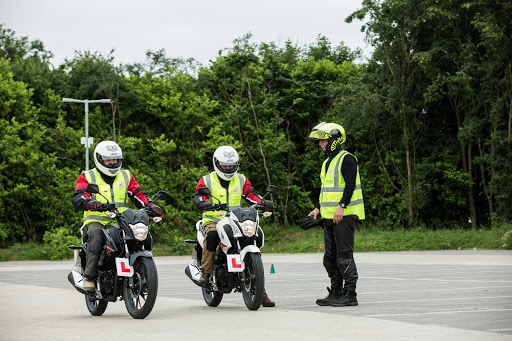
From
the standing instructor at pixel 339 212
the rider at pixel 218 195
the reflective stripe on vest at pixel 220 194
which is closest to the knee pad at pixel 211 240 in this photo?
the rider at pixel 218 195

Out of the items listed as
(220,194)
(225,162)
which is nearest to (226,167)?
(225,162)

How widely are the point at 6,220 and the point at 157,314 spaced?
26.2m

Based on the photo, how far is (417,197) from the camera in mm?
36438

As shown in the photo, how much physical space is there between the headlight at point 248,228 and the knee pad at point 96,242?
166 centimetres

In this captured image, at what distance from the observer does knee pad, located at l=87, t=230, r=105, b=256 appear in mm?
9359

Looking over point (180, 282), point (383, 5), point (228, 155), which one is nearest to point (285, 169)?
point (383, 5)

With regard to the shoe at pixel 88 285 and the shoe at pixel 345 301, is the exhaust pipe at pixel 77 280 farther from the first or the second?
the shoe at pixel 345 301

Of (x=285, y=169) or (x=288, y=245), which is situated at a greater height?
(x=285, y=169)

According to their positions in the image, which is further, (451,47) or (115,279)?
(451,47)

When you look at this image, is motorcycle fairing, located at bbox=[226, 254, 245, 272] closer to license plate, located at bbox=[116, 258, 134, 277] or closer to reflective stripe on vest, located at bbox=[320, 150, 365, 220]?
license plate, located at bbox=[116, 258, 134, 277]

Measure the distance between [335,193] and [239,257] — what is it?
1615mm

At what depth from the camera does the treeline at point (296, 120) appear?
3359 cm

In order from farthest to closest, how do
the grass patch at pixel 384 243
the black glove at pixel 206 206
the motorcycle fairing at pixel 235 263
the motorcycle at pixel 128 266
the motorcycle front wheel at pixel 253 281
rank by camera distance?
the grass patch at pixel 384 243 < the black glove at pixel 206 206 < the motorcycle fairing at pixel 235 263 < the motorcycle front wheel at pixel 253 281 < the motorcycle at pixel 128 266

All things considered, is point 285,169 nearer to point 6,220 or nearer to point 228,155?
point 6,220
